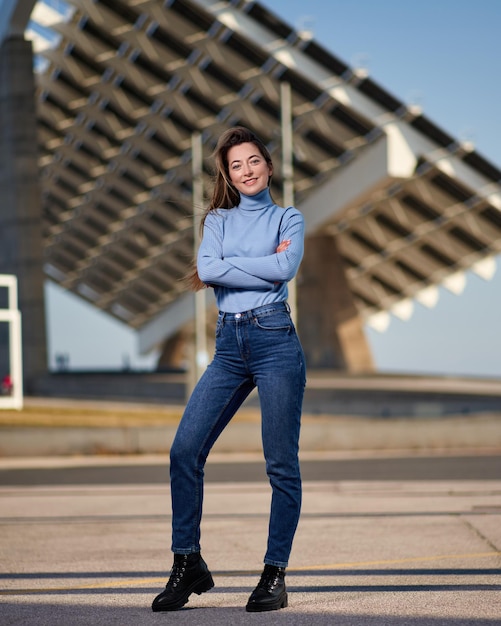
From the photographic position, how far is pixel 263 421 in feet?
13.5

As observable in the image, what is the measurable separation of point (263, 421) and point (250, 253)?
0.66 meters

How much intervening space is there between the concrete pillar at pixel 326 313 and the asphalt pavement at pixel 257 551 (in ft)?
115

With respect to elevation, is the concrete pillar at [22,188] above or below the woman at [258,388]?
above

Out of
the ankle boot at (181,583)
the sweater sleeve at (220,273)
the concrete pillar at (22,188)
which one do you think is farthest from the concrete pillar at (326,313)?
the ankle boot at (181,583)

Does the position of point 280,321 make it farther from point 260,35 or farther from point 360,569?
point 260,35

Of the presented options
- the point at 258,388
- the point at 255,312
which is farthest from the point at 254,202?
the point at 258,388

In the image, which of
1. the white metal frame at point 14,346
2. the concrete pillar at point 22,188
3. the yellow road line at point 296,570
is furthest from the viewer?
the concrete pillar at point 22,188

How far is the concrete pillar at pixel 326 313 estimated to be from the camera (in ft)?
153

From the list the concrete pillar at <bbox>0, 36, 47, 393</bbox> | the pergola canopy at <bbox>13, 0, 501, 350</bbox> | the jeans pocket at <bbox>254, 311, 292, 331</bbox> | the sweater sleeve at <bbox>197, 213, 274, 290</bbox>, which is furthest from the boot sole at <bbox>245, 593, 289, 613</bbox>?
the concrete pillar at <bbox>0, 36, 47, 393</bbox>

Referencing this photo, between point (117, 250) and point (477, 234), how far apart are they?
97.6ft

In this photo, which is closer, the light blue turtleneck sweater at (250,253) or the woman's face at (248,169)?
the light blue turtleneck sweater at (250,253)

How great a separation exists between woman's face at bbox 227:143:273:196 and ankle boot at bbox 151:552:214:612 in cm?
144

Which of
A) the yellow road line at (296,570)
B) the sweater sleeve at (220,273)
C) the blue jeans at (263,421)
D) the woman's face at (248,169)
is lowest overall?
the yellow road line at (296,570)

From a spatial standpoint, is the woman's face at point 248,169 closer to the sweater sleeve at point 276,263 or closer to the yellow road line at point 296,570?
the sweater sleeve at point 276,263
